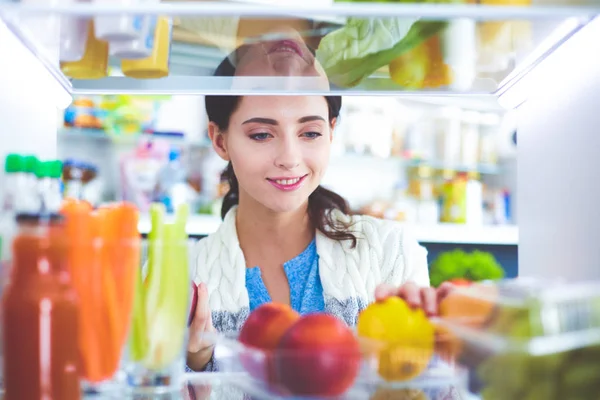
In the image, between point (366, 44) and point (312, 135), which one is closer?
point (366, 44)

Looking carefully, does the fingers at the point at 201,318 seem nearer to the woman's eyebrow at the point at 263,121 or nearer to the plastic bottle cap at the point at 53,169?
the plastic bottle cap at the point at 53,169

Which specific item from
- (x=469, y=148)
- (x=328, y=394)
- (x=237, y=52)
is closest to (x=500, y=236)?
(x=469, y=148)

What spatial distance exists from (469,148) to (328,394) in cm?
362

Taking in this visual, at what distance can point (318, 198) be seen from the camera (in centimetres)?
195

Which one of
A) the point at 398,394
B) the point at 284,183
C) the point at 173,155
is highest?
the point at 173,155

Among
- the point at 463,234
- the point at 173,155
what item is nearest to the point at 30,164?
the point at 173,155

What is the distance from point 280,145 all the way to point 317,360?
36.3 inches

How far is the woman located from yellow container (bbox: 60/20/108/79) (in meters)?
0.53

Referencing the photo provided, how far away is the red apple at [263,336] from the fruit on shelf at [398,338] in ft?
0.34

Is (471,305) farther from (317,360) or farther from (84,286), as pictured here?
(84,286)

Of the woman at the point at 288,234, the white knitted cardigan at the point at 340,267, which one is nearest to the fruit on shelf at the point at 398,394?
the woman at the point at 288,234

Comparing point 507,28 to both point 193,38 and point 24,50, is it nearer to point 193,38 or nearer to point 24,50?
point 193,38

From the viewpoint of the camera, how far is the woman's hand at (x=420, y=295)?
958 millimetres

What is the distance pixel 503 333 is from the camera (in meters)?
0.75
